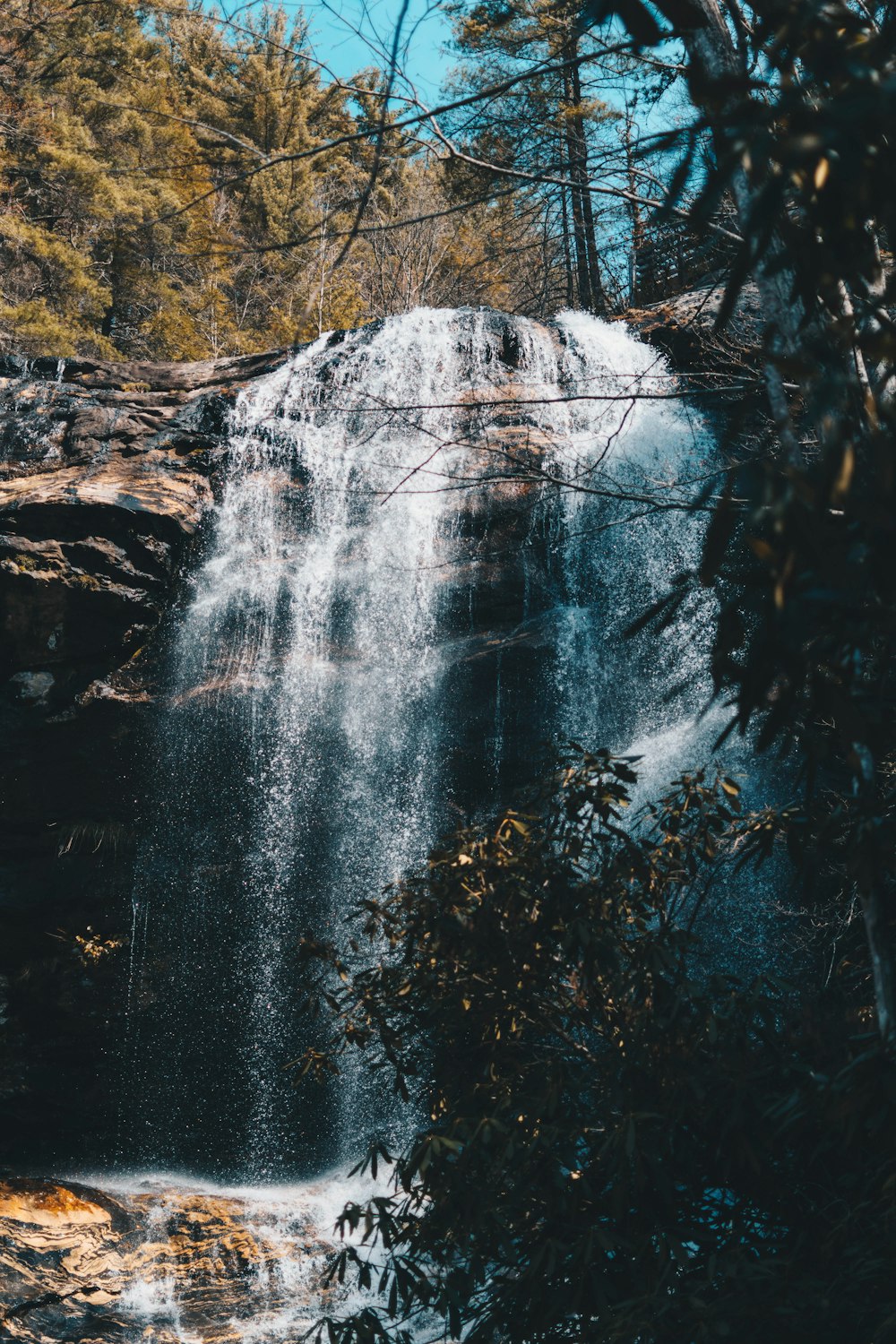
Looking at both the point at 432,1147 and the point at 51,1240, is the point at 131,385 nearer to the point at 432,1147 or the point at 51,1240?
the point at 51,1240

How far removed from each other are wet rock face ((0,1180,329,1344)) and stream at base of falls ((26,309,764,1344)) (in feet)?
1.17

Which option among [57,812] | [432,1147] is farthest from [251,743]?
[432,1147]

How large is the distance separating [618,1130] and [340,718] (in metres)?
7.15

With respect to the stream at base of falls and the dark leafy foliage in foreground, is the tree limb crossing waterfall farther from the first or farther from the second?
the dark leafy foliage in foreground

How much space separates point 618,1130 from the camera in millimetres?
2547

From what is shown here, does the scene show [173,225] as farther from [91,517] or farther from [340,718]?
[340,718]

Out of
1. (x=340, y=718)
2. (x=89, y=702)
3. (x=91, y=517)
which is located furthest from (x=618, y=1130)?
(x=91, y=517)

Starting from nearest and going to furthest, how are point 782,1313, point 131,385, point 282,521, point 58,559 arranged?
point 782,1313 → point 58,559 → point 282,521 → point 131,385

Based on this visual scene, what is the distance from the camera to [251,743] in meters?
9.60

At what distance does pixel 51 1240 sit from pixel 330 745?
4286 millimetres

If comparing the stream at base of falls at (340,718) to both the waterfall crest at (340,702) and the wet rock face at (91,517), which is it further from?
the wet rock face at (91,517)

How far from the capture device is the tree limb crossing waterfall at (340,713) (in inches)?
350

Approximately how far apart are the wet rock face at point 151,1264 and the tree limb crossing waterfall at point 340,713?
745 mm

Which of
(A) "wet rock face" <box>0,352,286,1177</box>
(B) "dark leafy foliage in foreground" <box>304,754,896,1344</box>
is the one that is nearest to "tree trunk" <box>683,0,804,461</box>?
(B) "dark leafy foliage in foreground" <box>304,754,896,1344</box>
